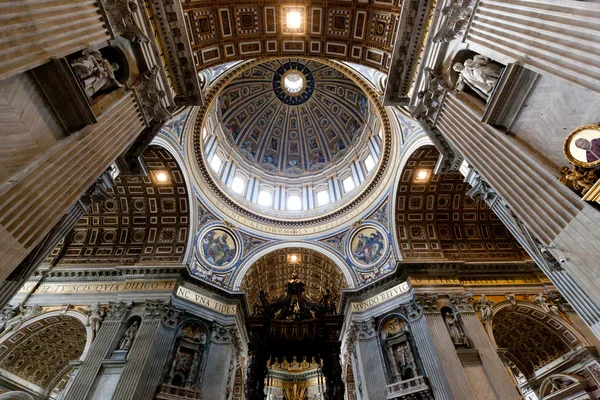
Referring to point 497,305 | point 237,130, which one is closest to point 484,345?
point 497,305

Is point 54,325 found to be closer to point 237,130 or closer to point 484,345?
point 237,130

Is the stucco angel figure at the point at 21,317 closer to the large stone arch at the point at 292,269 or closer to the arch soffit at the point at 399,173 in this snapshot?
the large stone arch at the point at 292,269

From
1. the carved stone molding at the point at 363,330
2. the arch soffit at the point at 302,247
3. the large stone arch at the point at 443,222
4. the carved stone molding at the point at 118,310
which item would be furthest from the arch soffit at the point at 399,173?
the carved stone molding at the point at 118,310

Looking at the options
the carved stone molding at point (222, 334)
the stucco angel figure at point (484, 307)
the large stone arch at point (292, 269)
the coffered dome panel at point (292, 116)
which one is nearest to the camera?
the stucco angel figure at point (484, 307)

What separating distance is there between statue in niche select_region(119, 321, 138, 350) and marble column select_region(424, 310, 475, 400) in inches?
496

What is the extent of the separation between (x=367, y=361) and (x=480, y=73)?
41.4 feet

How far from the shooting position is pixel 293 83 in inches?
1014

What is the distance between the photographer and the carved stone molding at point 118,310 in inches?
502

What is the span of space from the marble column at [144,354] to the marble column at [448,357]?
11202 millimetres

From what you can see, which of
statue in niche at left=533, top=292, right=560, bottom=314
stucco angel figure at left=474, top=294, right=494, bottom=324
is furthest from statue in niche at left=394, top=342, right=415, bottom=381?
statue in niche at left=533, top=292, right=560, bottom=314

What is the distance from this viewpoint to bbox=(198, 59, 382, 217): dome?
21281 millimetres

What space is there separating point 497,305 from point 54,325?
66.8ft

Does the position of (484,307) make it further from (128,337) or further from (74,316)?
(74,316)

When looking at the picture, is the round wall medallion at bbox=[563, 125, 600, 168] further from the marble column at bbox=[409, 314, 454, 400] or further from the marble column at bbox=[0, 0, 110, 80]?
the marble column at bbox=[409, 314, 454, 400]
